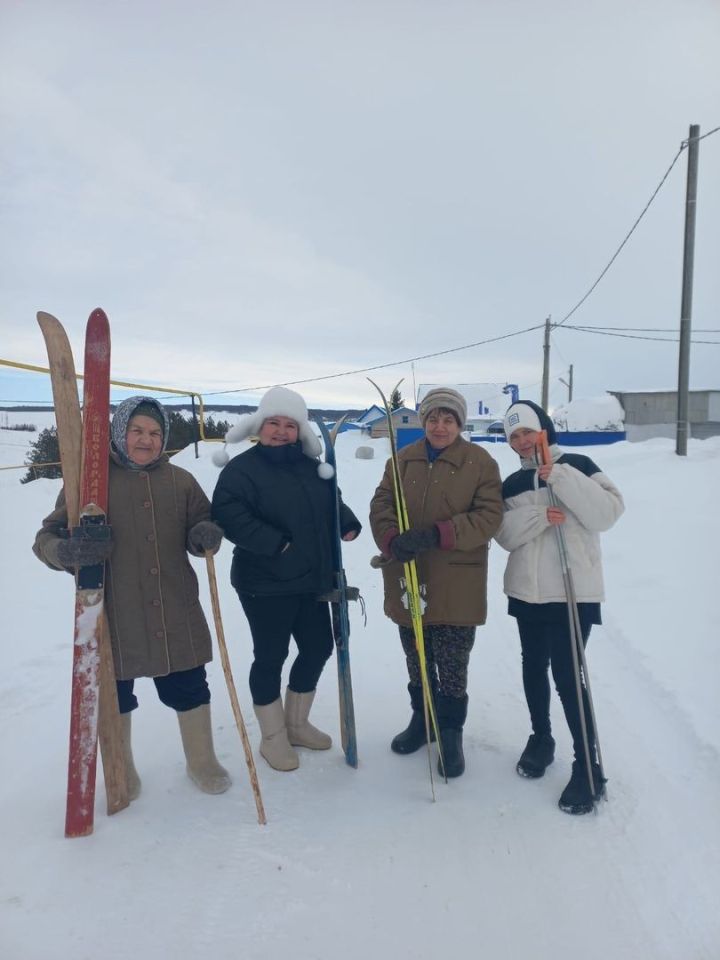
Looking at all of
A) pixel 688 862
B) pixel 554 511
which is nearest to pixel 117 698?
pixel 554 511

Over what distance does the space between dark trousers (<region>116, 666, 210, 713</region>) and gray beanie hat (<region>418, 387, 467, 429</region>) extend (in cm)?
160

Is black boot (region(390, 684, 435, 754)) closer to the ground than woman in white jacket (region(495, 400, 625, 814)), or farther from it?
closer to the ground

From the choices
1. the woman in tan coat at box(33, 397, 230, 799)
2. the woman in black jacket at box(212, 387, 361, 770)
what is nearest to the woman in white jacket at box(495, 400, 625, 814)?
the woman in black jacket at box(212, 387, 361, 770)

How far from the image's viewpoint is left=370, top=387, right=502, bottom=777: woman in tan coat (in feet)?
8.48

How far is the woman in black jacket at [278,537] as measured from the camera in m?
2.60

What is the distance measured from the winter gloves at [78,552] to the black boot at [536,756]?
212 cm

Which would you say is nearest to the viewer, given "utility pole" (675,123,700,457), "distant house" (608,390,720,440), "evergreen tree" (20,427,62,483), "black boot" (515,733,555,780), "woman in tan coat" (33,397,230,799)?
"woman in tan coat" (33,397,230,799)

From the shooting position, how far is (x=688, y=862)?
2.10 m

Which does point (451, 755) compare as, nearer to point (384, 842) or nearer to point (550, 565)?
point (384, 842)

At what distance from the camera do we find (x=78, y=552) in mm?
2225

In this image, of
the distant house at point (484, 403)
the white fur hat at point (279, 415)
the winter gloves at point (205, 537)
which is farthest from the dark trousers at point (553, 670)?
the distant house at point (484, 403)

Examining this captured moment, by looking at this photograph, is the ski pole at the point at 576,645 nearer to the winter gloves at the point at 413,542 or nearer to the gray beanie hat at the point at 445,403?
the gray beanie hat at the point at 445,403

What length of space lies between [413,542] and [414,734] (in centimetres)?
111

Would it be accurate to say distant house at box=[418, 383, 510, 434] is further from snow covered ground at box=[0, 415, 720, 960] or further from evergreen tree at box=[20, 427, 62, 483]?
snow covered ground at box=[0, 415, 720, 960]
